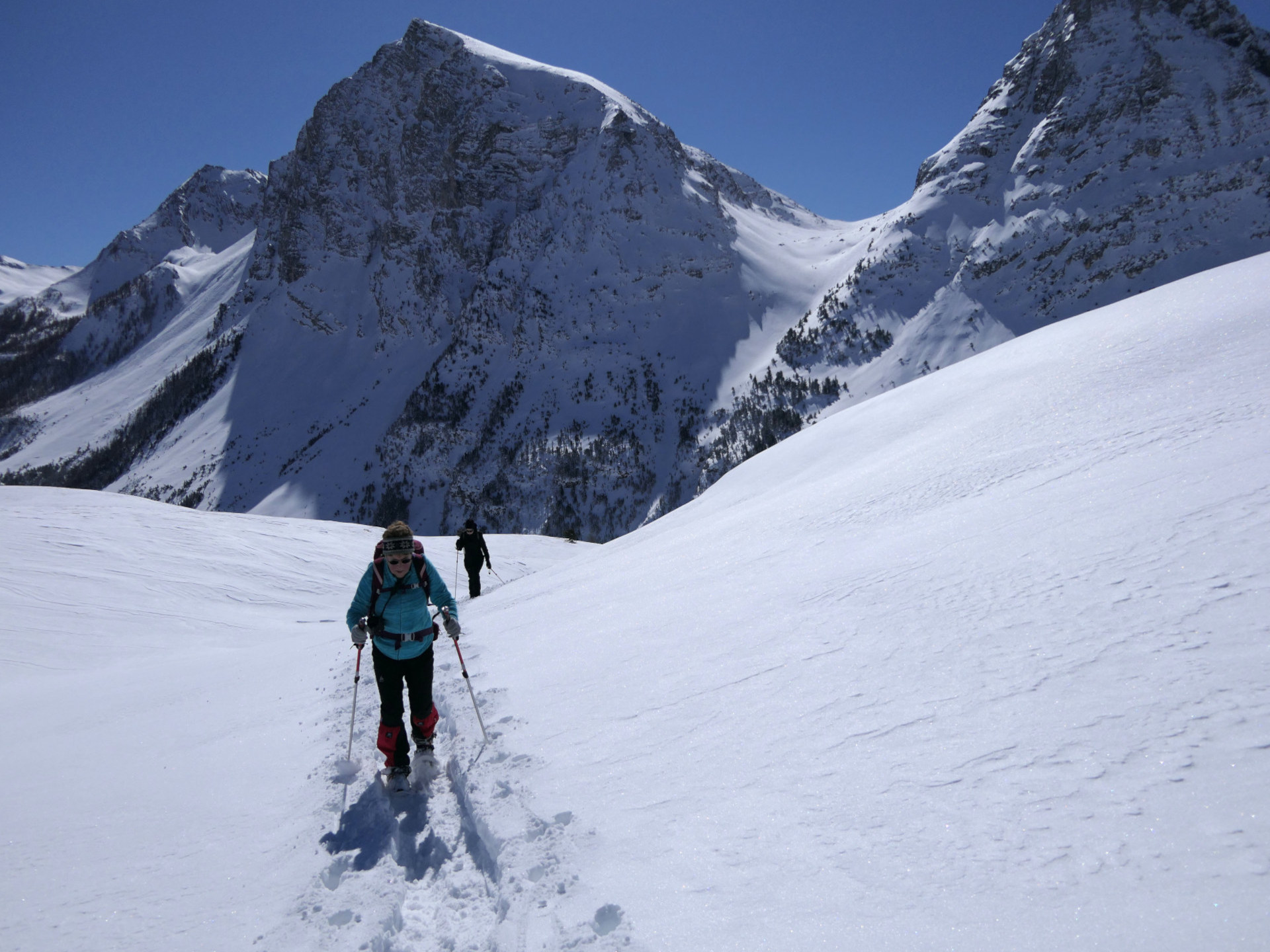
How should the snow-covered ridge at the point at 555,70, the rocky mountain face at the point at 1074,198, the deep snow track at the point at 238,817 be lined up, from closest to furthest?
the deep snow track at the point at 238,817, the rocky mountain face at the point at 1074,198, the snow-covered ridge at the point at 555,70

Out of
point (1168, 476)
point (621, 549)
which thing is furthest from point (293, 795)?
point (621, 549)

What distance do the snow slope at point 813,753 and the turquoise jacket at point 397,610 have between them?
1033 mm

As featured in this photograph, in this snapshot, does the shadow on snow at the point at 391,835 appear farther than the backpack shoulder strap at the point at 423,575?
No

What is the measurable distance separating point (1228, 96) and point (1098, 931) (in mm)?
134508

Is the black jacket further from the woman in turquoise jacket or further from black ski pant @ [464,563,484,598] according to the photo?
the woman in turquoise jacket

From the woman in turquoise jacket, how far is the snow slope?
1.78 feet

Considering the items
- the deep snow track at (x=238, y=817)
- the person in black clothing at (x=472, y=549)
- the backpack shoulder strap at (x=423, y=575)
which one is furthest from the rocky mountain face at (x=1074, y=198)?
the backpack shoulder strap at (x=423, y=575)

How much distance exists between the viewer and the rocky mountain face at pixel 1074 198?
83375 mm

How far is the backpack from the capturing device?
5438 millimetres

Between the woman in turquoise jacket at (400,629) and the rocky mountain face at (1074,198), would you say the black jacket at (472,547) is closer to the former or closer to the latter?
the woman in turquoise jacket at (400,629)

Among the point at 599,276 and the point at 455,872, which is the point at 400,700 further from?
the point at 599,276

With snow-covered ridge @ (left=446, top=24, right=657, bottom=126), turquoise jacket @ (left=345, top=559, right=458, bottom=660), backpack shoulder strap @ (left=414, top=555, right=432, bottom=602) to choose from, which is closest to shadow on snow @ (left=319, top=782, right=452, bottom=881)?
turquoise jacket @ (left=345, top=559, right=458, bottom=660)

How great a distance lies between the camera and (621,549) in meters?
16.5

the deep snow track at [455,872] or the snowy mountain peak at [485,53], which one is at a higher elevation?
the snowy mountain peak at [485,53]
